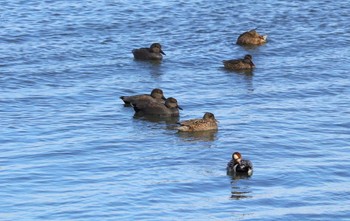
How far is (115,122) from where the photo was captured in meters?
26.5

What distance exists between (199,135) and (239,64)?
20.4 feet

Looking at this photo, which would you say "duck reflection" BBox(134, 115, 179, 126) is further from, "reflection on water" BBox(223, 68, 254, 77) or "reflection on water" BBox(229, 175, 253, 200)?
"reflection on water" BBox(229, 175, 253, 200)

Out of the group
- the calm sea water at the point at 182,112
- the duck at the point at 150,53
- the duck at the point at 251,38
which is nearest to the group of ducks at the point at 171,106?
the duck at the point at 150,53

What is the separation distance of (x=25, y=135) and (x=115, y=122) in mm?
2379

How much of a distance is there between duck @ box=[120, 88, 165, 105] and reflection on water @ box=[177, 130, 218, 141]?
213cm

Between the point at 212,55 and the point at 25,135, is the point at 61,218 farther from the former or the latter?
the point at 212,55

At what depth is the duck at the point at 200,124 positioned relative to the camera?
2544 cm

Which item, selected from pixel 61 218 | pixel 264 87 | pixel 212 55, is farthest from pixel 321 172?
pixel 212 55

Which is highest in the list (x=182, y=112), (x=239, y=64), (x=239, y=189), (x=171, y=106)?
(x=239, y=64)

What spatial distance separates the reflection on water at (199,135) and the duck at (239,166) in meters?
→ 2.91

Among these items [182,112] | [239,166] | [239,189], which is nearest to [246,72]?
[182,112]

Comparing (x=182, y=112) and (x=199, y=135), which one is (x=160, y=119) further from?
(x=199, y=135)

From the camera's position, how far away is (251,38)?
34.5m

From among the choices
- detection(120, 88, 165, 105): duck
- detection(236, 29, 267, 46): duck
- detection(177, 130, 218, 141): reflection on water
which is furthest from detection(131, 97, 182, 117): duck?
detection(236, 29, 267, 46): duck
